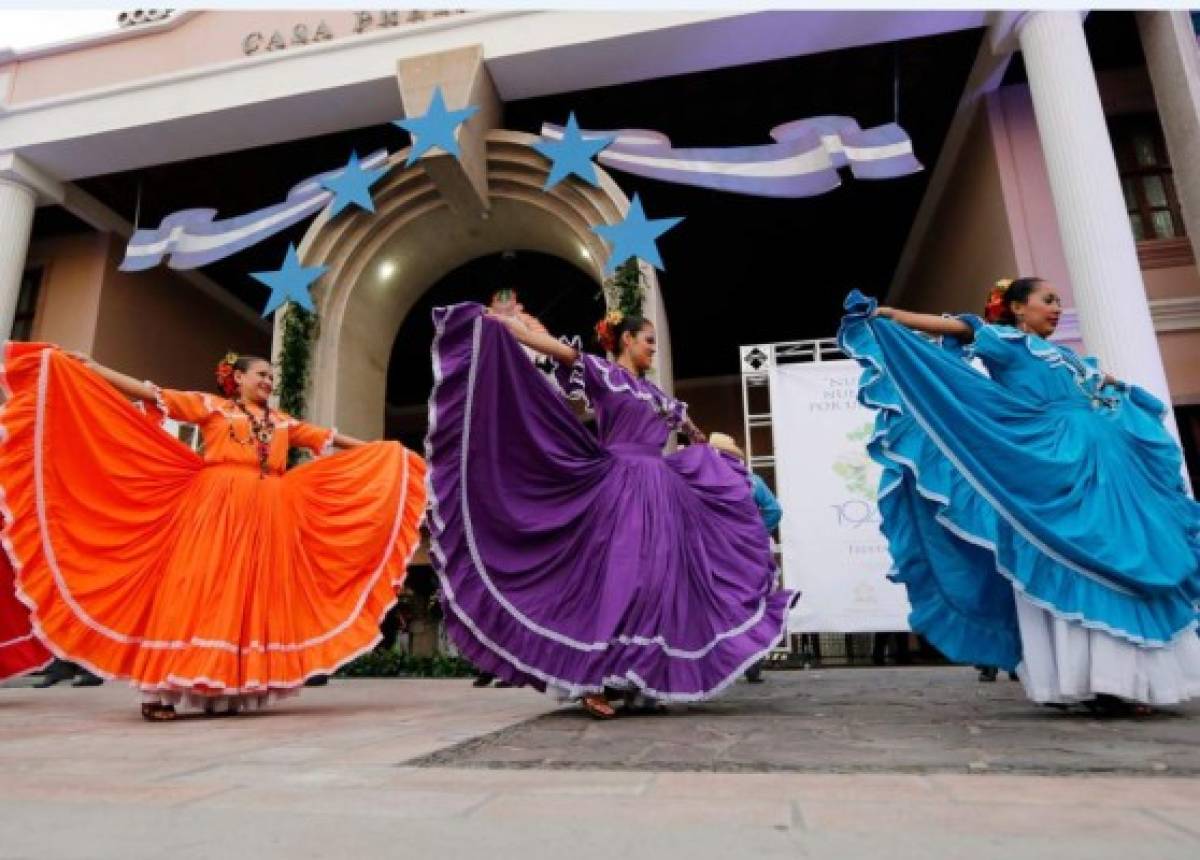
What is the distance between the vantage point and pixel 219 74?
820 cm

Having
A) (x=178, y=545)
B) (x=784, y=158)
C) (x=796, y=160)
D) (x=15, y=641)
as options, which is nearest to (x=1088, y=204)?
(x=796, y=160)

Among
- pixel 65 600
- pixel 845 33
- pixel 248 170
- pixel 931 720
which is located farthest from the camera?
pixel 248 170

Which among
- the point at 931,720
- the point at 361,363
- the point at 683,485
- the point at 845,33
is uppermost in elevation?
the point at 845,33

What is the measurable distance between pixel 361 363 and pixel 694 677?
6.69 meters

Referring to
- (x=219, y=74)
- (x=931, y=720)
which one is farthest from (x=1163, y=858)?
(x=219, y=74)

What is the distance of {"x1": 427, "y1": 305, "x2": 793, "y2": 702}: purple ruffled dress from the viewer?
2.85 meters

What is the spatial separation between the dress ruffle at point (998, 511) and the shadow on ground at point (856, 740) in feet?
1.03

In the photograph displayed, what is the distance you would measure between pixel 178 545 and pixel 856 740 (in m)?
2.89

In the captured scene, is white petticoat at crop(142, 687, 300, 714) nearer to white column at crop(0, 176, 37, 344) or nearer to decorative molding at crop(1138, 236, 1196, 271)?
white column at crop(0, 176, 37, 344)

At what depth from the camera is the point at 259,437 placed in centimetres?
376

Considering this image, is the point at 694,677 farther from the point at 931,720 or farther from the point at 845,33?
the point at 845,33

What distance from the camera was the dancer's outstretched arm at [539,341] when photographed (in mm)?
2961

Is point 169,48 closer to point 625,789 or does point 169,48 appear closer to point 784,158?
point 784,158

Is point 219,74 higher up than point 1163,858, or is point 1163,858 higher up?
point 219,74
